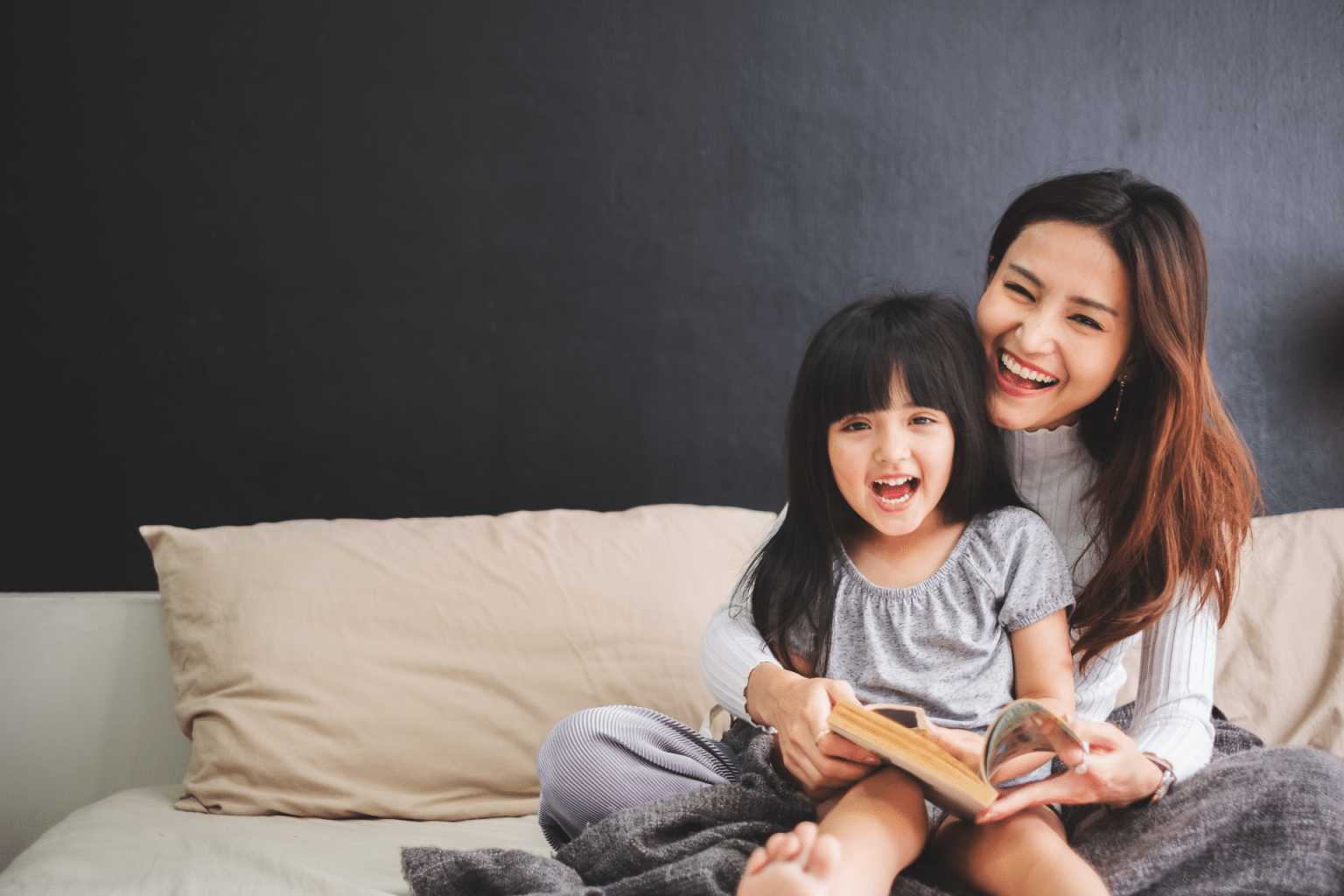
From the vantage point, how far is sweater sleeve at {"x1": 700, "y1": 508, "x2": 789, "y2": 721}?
47.7 inches

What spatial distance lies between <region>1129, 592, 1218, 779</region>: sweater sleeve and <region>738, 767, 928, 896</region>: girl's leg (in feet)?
0.97

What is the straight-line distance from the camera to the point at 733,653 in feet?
4.04

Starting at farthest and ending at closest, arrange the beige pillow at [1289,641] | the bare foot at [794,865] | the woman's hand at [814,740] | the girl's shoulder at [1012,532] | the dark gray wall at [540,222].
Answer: the dark gray wall at [540,222] < the beige pillow at [1289,641] < the girl's shoulder at [1012,532] < the woman's hand at [814,740] < the bare foot at [794,865]

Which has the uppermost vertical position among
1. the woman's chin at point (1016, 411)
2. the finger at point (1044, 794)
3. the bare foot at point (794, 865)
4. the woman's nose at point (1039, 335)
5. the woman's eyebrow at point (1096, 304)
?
the woman's eyebrow at point (1096, 304)

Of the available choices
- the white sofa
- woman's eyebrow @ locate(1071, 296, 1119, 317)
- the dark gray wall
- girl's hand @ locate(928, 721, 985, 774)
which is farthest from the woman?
the dark gray wall

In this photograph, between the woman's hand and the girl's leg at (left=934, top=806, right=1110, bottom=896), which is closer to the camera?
the girl's leg at (left=934, top=806, right=1110, bottom=896)

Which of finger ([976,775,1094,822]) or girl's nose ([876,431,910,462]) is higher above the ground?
girl's nose ([876,431,910,462])

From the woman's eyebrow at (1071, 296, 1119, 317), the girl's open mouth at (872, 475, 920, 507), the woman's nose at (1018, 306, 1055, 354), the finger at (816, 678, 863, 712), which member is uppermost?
the woman's eyebrow at (1071, 296, 1119, 317)

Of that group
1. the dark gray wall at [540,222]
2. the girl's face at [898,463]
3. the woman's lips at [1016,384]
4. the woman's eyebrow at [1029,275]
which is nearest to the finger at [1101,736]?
the girl's face at [898,463]

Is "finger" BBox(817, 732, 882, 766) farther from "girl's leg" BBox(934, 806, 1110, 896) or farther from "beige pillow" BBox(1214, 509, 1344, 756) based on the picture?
"beige pillow" BBox(1214, 509, 1344, 756)

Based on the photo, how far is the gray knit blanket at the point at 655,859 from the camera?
904 millimetres

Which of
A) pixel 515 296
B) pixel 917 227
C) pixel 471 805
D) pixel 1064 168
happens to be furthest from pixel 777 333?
pixel 471 805

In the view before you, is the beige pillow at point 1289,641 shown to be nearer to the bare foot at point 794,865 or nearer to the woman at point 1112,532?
the woman at point 1112,532

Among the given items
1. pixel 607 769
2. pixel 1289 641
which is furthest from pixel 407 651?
pixel 1289 641
